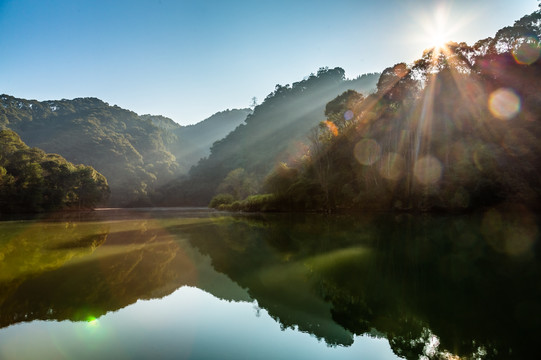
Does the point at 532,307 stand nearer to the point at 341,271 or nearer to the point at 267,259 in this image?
the point at 341,271

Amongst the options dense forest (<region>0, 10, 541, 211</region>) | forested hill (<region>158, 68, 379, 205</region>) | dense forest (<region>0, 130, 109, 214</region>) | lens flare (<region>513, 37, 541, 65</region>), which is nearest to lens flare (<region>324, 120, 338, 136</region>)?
dense forest (<region>0, 10, 541, 211</region>)

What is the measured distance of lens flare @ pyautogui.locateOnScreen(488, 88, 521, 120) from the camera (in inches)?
1004

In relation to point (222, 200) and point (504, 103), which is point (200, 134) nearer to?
point (222, 200)

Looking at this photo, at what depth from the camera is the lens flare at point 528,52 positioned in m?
26.4

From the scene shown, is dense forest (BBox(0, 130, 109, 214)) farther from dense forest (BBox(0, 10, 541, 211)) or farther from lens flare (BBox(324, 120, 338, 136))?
lens flare (BBox(324, 120, 338, 136))

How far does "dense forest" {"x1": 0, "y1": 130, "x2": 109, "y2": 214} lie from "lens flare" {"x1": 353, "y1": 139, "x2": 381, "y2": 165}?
42.3 metres

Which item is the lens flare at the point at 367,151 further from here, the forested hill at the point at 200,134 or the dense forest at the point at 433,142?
the forested hill at the point at 200,134

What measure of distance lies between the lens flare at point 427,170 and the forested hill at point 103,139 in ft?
202

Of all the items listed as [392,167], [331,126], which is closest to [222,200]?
[331,126]

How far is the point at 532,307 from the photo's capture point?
4.27m

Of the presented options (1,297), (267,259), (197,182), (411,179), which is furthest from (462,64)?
(197,182)

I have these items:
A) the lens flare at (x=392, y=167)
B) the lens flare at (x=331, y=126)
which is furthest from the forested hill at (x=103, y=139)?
the lens flare at (x=392, y=167)

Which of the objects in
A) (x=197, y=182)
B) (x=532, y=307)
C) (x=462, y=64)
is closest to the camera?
(x=532, y=307)

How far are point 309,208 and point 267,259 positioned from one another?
83.4 ft
